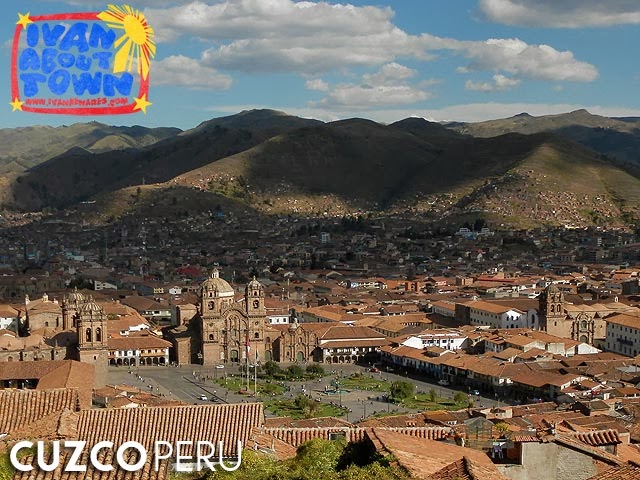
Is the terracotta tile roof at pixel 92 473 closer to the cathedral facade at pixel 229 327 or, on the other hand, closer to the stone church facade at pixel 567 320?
the cathedral facade at pixel 229 327

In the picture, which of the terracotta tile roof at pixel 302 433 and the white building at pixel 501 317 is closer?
the terracotta tile roof at pixel 302 433

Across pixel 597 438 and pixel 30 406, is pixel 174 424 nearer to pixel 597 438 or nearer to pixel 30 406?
pixel 30 406

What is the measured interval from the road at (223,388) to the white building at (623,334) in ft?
54.8

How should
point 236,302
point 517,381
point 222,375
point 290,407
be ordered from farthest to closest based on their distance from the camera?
point 236,302, point 222,375, point 517,381, point 290,407

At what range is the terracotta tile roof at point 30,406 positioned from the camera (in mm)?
20719

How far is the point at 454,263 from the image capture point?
135 m

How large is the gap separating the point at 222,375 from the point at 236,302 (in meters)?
7.82

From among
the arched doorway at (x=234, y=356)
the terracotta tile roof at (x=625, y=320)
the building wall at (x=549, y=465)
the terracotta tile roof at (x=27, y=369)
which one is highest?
the building wall at (x=549, y=465)

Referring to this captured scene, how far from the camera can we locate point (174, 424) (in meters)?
19.7

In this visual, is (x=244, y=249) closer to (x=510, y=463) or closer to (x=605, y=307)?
(x=605, y=307)

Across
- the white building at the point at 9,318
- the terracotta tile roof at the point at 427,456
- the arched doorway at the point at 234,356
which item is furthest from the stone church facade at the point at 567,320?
the terracotta tile roof at the point at 427,456

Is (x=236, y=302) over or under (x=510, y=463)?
under

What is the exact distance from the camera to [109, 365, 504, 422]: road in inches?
2201

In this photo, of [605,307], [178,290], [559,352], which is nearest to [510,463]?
[559,352]
